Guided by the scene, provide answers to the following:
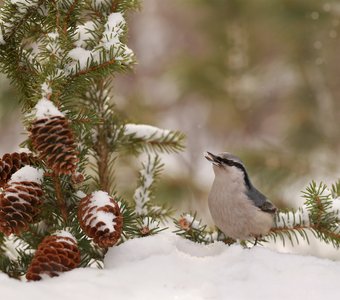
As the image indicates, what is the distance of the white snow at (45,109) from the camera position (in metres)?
1.48

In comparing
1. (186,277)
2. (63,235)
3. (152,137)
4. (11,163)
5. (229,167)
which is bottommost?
(186,277)

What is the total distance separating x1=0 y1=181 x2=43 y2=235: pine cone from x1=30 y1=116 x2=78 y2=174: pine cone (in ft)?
0.37

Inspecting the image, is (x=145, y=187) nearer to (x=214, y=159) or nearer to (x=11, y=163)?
(x=214, y=159)

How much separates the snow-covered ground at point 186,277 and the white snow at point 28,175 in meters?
0.29

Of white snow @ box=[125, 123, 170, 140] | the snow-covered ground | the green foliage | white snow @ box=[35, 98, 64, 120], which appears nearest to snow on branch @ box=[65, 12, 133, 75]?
the green foliage

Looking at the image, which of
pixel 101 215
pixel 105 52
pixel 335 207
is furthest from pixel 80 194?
pixel 335 207

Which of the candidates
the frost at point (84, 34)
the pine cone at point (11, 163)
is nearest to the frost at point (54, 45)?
the frost at point (84, 34)

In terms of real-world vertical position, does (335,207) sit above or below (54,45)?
below

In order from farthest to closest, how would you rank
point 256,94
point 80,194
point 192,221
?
1. point 256,94
2. point 192,221
3. point 80,194

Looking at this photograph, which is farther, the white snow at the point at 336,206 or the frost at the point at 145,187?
the frost at the point at 145,187

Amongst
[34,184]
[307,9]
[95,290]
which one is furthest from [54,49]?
[307,9]

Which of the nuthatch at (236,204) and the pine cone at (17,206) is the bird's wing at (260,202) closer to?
the nuthatch at (236,204)

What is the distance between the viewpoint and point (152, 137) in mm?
2061

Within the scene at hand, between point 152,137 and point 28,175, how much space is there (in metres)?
0.60
